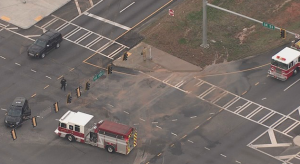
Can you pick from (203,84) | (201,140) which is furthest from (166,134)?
(203,84)

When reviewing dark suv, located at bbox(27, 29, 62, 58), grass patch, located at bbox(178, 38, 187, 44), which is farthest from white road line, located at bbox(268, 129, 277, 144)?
dark suv, located at bbox(27, 29, 62, 58)

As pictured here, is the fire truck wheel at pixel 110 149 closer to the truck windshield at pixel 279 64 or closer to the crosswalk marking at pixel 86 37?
the crosswalk marking at pixel 86 37

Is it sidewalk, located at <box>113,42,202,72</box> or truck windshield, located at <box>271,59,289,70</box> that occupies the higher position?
truck windshield, located at <box>271,59,289,70</box>

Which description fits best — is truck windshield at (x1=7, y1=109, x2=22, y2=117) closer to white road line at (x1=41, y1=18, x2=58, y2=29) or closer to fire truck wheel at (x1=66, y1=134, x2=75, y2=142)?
fire truck wheel at (x1=66, y1=134, x2=75, y2=142)

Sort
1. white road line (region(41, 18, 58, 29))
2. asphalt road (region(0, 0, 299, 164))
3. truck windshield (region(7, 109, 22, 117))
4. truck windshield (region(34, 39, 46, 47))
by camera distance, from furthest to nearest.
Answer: white road line (region(41, 18, 58, 29)) → truck windshield (region(34, 39, 46, 47)) → truck windshield (region(7, 109, 22, 117)) → asphalt road (region(0, 0, 299, 164))

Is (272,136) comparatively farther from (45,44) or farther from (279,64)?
(45,44)

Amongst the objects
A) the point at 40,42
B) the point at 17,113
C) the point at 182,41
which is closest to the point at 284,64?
the point at 182,41
